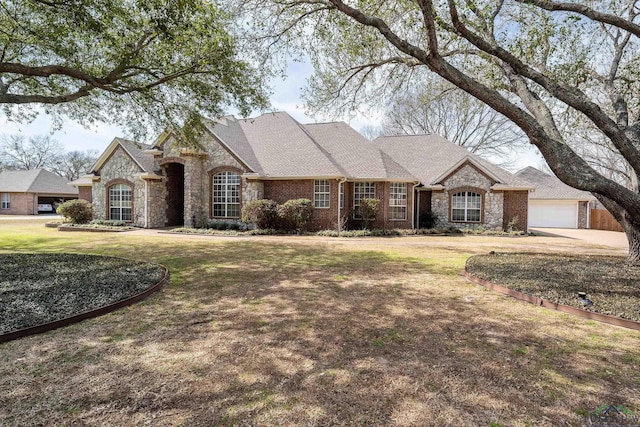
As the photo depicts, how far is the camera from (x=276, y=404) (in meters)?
2.93

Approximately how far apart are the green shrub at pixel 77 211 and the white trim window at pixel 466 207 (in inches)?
902

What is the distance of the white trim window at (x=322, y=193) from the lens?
1805cm

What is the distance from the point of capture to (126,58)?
9.45 meters

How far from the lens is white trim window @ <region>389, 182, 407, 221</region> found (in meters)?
19.4

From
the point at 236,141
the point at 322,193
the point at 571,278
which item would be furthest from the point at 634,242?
the point at 236,141

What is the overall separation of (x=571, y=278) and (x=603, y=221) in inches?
993

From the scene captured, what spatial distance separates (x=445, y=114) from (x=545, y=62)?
81.4 feet

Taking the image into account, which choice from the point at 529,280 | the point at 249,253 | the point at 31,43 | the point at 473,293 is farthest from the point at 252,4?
the point at 529,280

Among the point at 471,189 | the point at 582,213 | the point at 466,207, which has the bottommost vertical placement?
the point at 582,213

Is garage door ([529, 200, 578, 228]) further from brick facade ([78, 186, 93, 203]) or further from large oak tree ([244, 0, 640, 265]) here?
brick facade ([78, 186, 93, 203])

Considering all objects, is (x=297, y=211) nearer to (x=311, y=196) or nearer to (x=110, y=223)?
(x=311, y=196)

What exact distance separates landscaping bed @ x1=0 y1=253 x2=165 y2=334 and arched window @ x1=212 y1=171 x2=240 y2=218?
9.74 m

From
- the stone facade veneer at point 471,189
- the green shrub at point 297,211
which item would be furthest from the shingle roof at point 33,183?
the stone facade veneer at point 471,189

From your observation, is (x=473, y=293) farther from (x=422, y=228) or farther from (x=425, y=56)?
(x=422, y=228)
